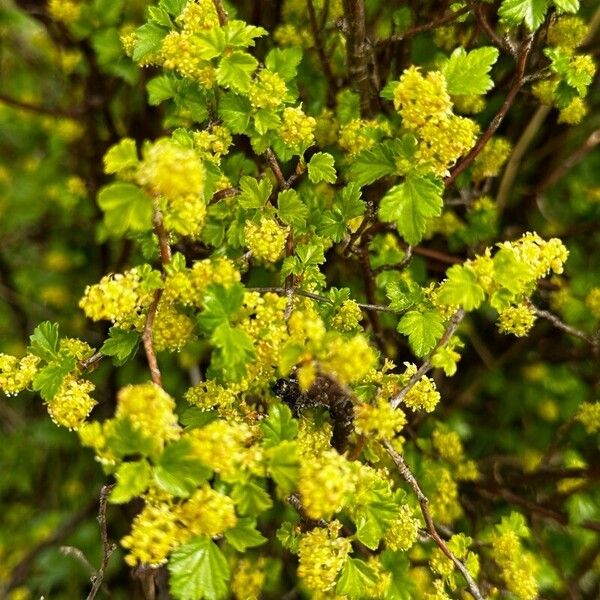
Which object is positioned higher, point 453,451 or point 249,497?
point 249,497

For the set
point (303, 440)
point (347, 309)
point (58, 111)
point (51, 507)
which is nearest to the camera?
point (303, 440)

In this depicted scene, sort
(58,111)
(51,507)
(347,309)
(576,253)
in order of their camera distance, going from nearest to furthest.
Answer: (347,309)
(576,253)
(58,111)
(51,507)

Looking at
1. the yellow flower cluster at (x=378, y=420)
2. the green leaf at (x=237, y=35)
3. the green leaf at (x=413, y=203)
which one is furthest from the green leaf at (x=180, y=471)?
the green leaf at (x=237, y=35)

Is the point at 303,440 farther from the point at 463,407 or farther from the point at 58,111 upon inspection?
the point at 58,111

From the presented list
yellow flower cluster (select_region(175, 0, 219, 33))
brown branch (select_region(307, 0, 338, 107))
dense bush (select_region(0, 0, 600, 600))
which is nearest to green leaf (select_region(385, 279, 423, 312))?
dense bush (select_region(0, 0, 600, 600))

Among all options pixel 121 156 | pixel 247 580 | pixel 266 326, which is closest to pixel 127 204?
pixel 121 156

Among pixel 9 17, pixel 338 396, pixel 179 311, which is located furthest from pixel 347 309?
pixel 9 17

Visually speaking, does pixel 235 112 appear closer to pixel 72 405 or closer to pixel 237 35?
pixel 237 35
